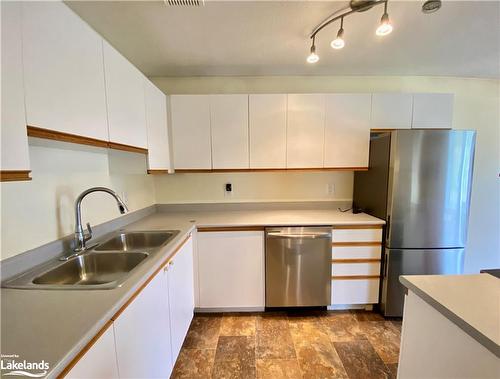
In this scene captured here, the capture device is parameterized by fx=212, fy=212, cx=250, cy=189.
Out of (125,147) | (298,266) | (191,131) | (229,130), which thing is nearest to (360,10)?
(229,130)

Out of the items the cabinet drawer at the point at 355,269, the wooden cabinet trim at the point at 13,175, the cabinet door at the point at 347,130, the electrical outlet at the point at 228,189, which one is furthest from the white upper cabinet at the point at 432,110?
the wooden cabinet trim at the point at 13,175

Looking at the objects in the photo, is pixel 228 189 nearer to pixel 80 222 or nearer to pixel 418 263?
pixel 80 222

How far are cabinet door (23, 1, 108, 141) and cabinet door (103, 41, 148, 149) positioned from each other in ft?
0.22

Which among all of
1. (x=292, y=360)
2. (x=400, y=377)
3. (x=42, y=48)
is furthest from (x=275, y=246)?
(x=42, y=48)

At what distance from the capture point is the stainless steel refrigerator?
180cm

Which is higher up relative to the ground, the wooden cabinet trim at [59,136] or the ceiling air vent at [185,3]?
the ceiling air vent at [185,3]

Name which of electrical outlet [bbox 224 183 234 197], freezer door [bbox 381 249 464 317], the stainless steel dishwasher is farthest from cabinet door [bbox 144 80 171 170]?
freezer door [bbox 381 249 464 317]

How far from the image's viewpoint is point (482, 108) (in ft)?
7.95

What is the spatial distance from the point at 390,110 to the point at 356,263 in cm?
154

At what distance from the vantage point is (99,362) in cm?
71

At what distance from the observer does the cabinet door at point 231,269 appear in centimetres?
195

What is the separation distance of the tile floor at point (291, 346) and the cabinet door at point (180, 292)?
23cm
